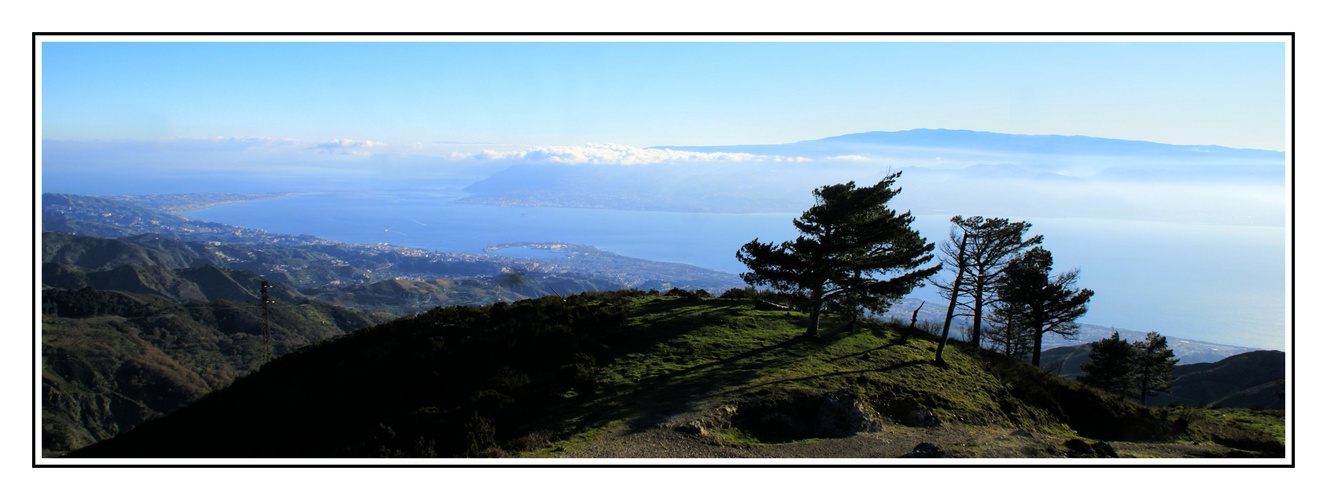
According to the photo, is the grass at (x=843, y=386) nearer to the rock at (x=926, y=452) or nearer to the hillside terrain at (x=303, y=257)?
the rock at (x=926, y=452)

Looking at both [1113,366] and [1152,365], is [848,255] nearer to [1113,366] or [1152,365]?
[1113,366]

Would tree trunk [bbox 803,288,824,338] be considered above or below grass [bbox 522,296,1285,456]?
above

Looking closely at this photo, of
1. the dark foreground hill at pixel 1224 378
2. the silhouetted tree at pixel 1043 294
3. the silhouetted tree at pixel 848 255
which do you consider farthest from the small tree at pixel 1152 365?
the silhouetted tree at pixel 848 255

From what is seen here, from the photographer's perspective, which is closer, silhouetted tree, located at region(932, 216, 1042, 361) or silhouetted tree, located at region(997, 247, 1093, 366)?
silhouetted tree, located at region(932, 216, 1042, 361)

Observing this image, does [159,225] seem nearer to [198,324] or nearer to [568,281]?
[198,324]

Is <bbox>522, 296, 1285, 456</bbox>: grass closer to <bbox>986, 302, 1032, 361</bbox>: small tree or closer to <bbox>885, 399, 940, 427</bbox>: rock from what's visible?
<bbox>885, 399, 940, 427</bbox>: rock

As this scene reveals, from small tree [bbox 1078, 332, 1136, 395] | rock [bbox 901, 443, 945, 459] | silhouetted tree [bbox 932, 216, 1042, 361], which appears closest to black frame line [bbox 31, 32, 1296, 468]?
rock [bbox 901, 443, 945, 459]
